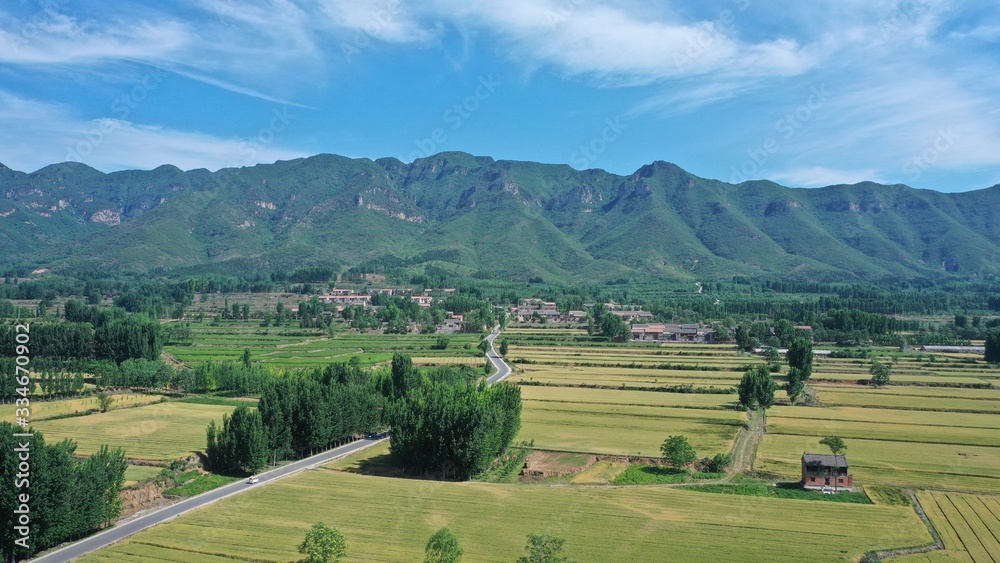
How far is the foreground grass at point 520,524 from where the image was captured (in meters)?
29.6

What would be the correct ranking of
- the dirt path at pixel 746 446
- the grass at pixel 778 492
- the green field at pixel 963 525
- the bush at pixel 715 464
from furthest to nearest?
the dirt path at pixel 746 446, the bush at pixel 715 464, the grass at pixel 778 492, the green field at pixel 963 525

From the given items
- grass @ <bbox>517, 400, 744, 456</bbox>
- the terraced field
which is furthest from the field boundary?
the terraced field

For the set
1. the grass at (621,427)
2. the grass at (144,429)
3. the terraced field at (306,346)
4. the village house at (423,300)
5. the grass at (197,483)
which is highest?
the village house at (423,300)

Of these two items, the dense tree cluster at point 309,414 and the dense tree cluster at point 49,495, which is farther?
the dense tree cluster at point 309,414

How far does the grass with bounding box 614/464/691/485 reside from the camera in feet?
138

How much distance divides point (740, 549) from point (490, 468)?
1971cm

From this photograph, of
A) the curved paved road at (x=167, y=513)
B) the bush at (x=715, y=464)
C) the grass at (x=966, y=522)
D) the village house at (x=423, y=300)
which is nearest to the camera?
Answer: the grass at (x=966, y=522)

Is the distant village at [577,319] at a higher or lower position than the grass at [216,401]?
higher

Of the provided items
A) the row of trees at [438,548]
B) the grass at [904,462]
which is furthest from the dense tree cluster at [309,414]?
the grass at [904,462]

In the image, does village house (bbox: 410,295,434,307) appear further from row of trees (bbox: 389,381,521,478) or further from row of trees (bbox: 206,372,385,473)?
row of trees (bbox: 389,381,521,478)

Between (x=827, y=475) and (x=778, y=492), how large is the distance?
3.25m

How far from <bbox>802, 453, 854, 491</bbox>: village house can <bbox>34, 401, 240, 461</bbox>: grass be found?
42.2 meters

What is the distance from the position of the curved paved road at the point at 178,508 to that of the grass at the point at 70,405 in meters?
29.5

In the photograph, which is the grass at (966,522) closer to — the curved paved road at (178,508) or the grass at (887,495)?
the grass at (887,495)
